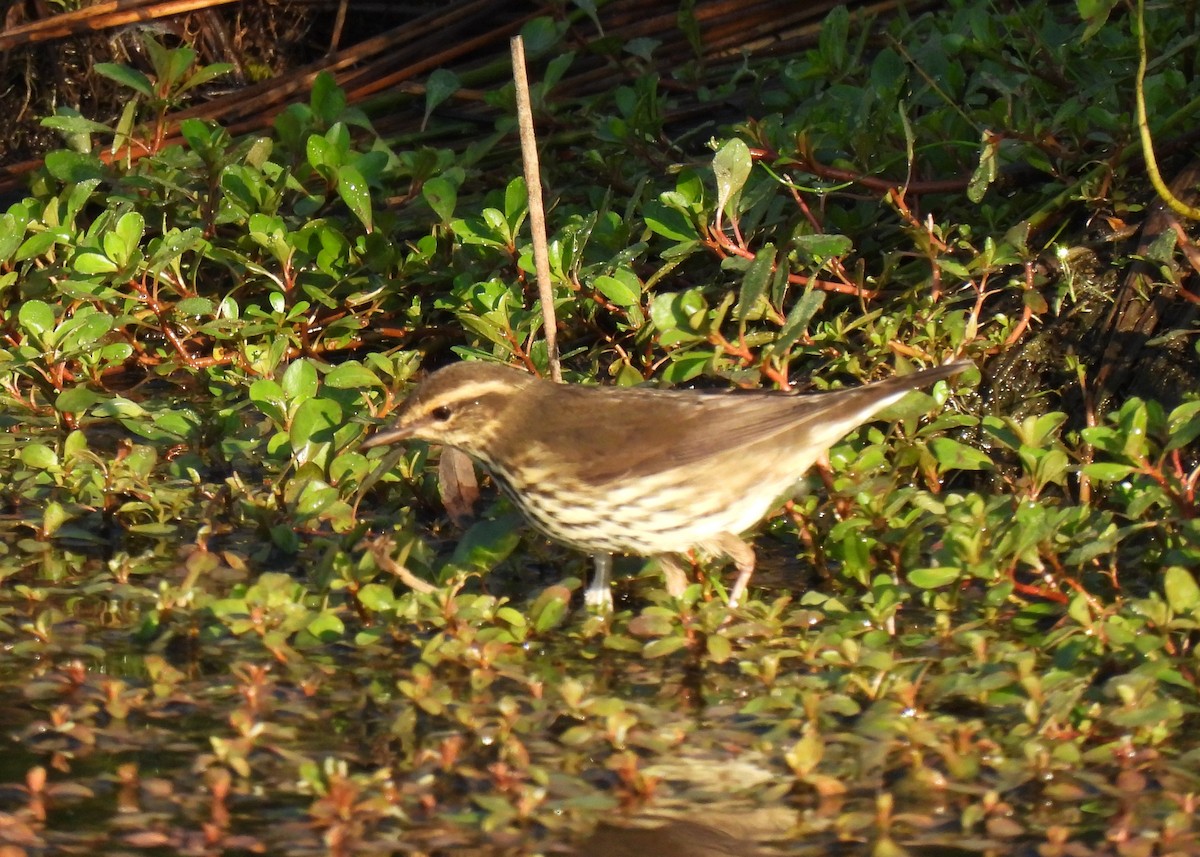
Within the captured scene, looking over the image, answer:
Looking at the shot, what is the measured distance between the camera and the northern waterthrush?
553cm

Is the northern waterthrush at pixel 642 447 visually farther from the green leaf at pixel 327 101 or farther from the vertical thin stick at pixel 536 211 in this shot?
the green leaf at pixel 327 101

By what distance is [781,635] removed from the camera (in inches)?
207

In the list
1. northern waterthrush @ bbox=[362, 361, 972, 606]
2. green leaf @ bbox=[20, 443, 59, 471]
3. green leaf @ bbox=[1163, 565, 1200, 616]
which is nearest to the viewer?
green leaf @ bbox=[1163, 565, 1200, 616]

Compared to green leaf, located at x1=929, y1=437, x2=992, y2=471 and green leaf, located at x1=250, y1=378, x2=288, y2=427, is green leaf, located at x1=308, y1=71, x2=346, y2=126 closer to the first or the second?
green leaf, located at x1=250, y1=378, x2=288, y2=427

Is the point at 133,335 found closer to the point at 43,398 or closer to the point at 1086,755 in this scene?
the point at 43,398

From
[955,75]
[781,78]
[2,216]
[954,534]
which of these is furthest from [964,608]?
[2,216]

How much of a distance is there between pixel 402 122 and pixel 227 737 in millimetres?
5305

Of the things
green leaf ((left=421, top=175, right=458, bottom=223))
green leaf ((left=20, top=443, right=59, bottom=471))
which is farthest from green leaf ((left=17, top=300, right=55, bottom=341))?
green leaf ((left=421, top=175, right=458, bottom=223))

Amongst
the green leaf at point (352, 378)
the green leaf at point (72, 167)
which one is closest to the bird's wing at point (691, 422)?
the green leaf at point (352, 378)

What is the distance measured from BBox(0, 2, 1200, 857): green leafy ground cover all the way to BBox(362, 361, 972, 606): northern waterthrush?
18 centimetres

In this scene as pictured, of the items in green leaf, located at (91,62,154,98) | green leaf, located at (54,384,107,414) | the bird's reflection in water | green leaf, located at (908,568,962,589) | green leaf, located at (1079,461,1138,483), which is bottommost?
the bird's reflection in water

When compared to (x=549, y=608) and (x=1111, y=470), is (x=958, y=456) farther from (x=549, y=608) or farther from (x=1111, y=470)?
(x=549, y=608)

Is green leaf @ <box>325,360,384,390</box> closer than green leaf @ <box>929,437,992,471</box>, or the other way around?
green leaf @ <box>929,437,992,471</box>

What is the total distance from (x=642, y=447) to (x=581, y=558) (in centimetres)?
65
